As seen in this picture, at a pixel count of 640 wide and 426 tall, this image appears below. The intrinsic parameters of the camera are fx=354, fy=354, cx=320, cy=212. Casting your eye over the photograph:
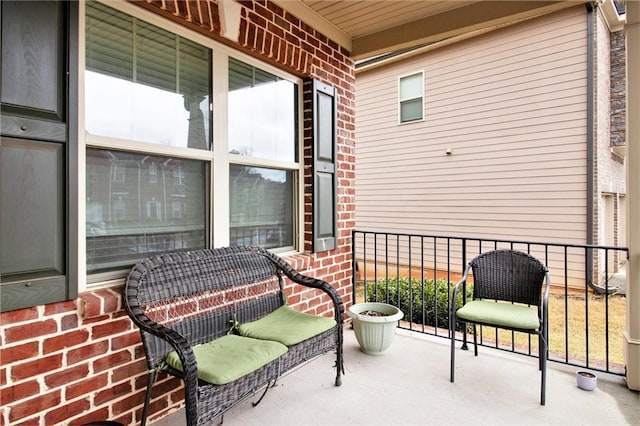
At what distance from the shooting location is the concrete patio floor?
1.91 metres

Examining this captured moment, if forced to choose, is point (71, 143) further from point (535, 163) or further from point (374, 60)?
point (374, 60)

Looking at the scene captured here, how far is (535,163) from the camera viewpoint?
566 centimetres

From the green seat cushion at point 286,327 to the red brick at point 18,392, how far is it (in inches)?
36.7

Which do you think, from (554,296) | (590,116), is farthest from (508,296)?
(590,116)

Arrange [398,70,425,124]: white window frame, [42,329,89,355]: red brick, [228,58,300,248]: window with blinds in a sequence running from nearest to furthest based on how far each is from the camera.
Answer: [42,329,89,355]: red brick → [228,58,300,248]: window with blinds → [398,70,425,124]: white window frame

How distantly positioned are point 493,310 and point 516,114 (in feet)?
15.3

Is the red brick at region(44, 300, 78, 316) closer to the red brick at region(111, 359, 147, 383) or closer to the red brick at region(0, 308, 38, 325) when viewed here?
→ the red brick at region(0, 308, 38, 325)

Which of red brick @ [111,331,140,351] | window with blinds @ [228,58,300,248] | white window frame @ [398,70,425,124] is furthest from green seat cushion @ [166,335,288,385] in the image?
white window frame @ [398,70,425,124]

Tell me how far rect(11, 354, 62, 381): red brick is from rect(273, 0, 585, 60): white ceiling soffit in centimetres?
247

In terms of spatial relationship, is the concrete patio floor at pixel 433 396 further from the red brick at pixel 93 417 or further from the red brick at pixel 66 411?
the red brick at pixel 66 411

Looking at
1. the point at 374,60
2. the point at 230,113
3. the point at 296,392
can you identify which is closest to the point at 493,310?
the point at 296,392

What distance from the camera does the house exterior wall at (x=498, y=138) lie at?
5379 millimetres

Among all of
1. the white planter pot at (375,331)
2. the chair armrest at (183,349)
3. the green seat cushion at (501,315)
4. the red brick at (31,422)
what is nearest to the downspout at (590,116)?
the green seat cushion at (501,315)

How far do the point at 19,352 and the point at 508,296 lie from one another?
2811 millimetres
